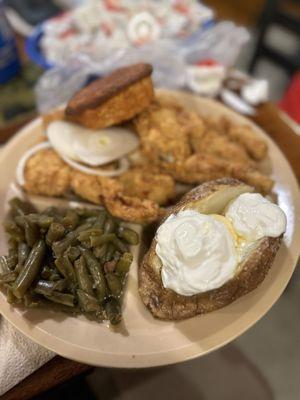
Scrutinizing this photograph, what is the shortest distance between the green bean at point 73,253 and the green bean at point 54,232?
0.06m

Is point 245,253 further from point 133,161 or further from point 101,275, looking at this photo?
point 133,161

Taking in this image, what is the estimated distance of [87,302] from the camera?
1.29m

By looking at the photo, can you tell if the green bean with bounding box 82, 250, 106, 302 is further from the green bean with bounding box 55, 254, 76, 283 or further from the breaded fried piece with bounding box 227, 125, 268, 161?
the breaded fried piece with bounding box 227, 125, 268, 161

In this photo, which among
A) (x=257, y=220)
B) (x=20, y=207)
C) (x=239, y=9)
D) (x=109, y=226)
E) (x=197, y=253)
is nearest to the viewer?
(x=197, y=253)

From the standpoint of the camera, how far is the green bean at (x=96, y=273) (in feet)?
4.37

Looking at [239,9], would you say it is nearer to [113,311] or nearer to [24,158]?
[24,158]

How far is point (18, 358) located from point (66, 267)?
339 mm

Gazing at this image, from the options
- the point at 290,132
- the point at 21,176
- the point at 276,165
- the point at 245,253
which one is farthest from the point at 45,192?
the point at 290,132

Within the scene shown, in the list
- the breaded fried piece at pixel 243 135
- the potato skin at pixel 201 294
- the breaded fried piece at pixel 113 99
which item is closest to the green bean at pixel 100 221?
the potato skin at pixel 201 294

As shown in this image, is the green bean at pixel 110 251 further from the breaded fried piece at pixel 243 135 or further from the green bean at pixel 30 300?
the breaded fried piece at pixel 243 135

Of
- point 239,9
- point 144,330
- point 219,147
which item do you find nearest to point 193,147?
point 219,147

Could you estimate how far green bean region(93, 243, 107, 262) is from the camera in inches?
54.6

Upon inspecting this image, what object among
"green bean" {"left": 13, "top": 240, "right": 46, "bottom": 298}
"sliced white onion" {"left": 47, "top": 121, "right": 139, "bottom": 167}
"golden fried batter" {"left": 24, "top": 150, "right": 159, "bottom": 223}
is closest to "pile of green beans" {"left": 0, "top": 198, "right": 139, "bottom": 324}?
"green bean" {"left": 13, "top": 240, "right": 46, "bottom": 298}

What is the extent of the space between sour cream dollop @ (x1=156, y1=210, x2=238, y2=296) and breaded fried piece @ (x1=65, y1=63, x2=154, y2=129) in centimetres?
70
